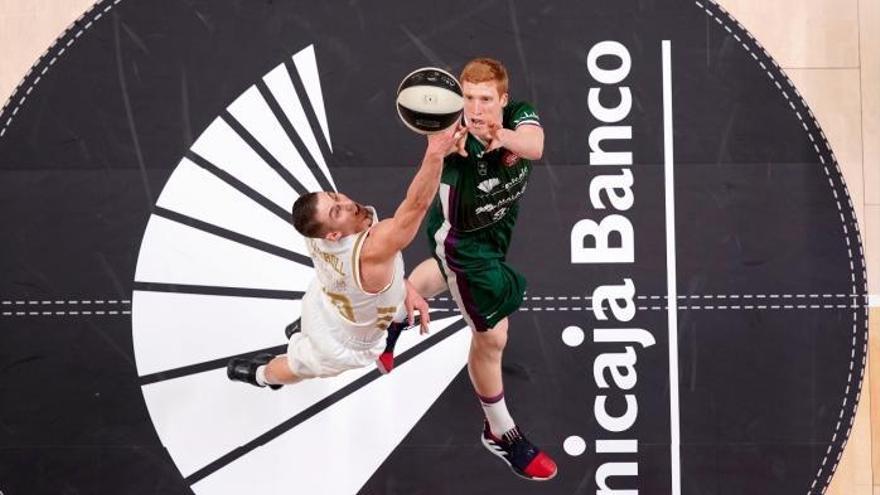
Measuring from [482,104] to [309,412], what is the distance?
1552 mm

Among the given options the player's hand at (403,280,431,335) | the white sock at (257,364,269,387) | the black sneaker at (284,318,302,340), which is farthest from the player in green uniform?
the white sock at (257,364,269,387)

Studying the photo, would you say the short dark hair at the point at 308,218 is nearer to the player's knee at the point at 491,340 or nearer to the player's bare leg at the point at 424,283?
the player's bare leg at the point at 424,283

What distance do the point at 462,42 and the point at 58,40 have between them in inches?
69.2

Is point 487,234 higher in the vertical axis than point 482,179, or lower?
lower

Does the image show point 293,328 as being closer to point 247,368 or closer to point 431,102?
point 247,368

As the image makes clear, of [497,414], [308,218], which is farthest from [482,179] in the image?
[497,414]

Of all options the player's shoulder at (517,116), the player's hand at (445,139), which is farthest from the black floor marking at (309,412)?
the player's hand at (445,139)

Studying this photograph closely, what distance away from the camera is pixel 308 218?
12.0 feet

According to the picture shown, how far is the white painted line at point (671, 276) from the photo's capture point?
165 inches

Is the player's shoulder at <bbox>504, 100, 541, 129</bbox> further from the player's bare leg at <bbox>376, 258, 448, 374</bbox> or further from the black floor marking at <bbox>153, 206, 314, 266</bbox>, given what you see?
the black floor marking at <bbox>153, 206, 314, 266</bbox>

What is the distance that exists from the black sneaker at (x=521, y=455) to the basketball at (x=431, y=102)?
1.52m

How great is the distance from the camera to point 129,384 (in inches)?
167

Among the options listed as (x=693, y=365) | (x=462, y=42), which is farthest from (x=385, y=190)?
(x=693, y=365)

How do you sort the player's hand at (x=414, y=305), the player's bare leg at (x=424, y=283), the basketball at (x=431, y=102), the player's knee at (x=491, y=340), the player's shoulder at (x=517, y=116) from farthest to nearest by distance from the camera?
the player's knee at (x=491, y=340)
the player's bare leg at (x=424, y=283)
the player's hand at (x=414, y=305)
the player's shoulder at (x=517, y=116)
the basketball at (x=431, y=102)
